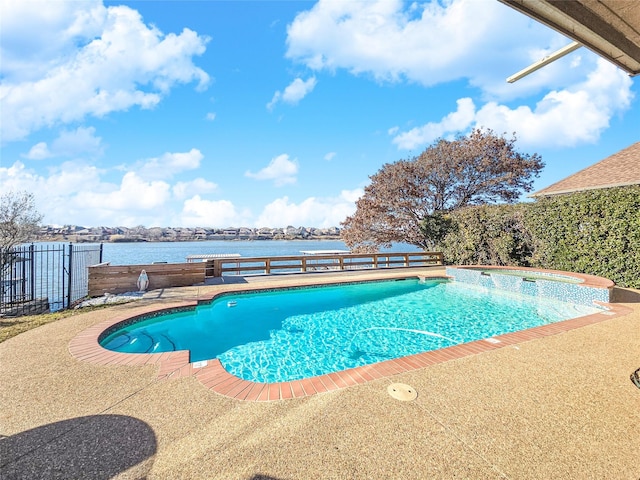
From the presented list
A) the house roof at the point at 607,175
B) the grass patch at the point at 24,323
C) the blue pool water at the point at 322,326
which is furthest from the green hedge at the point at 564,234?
the grass patch at the point at 24,323

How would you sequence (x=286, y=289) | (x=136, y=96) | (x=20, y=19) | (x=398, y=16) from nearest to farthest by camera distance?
(x=20, y=19) < (x=398, y=16) < (x=286, y=289) < (x=136, y=96)

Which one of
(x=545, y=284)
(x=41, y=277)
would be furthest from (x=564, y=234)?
(x=41, y=277)

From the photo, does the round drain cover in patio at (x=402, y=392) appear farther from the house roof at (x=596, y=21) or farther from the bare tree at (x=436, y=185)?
the bare tree at (x=436, y=185)

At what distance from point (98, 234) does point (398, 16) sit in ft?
141

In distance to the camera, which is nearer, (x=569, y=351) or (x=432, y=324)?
(x=569, y=351)

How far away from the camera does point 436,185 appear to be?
17.2 m

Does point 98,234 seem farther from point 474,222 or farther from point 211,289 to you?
point 474,222

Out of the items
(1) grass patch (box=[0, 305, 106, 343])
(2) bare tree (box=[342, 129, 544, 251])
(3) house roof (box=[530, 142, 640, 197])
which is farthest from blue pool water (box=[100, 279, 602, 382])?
→ (2) bare tree (box=[342, 129, 544, 251])

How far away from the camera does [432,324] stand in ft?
20.9

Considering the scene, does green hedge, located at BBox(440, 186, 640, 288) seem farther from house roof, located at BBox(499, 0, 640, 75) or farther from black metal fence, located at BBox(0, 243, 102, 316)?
black metal fence, located at BBox(0, 243, 102, 316)

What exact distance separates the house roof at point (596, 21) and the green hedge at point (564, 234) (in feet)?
29.3

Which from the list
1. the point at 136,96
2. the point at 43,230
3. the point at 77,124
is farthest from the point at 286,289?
the point at 77,124

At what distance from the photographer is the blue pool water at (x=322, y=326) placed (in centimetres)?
488

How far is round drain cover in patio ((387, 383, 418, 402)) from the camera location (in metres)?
2.78
